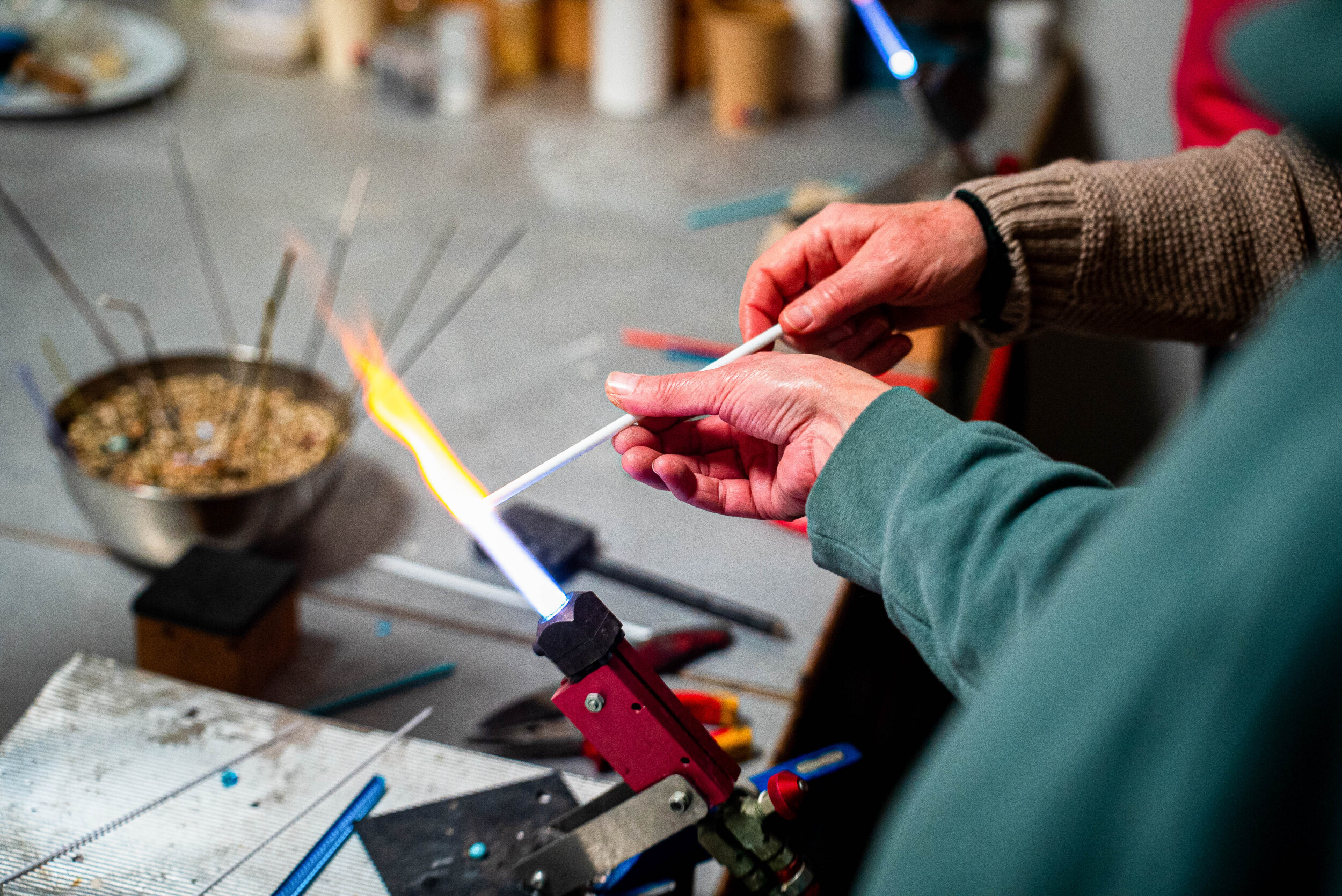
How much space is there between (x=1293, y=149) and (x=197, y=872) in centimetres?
95

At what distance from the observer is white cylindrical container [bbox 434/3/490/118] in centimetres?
179

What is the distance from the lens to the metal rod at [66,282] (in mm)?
1181

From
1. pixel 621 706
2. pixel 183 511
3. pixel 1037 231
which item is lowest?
pixel 183 511

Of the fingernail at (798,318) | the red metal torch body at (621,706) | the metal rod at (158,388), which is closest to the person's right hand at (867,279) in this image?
the fingernail at (798,318)

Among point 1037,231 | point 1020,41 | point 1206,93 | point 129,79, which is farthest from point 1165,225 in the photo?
point 129,79

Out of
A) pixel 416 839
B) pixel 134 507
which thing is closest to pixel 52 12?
pixel 134 507

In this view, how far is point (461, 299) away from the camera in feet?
4.50

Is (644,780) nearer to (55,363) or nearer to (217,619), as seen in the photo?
(217,619)

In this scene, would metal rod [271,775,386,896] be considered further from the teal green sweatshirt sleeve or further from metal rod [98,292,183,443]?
metal rod [98,292,183,443]

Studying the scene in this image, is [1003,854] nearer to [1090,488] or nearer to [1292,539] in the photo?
[1292,539]

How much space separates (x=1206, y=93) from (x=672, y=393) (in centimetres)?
96

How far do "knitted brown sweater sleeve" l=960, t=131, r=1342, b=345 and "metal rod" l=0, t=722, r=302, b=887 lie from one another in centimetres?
65

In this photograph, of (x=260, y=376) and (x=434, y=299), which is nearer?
(x=260, y=376)

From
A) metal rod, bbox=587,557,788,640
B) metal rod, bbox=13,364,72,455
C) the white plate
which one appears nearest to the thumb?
metal rod, bbox=587,557,788,640
